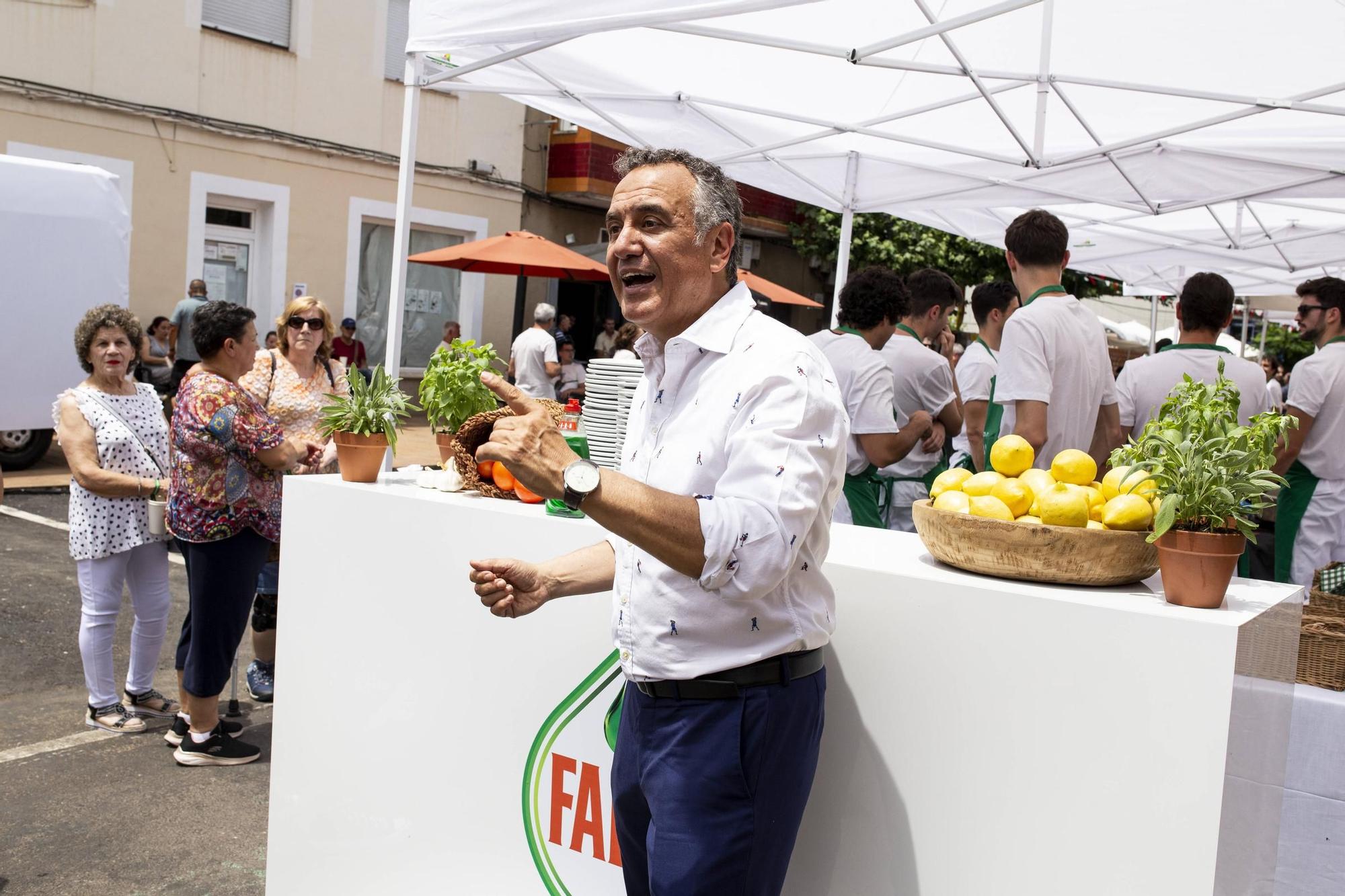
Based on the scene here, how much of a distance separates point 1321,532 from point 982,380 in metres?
1.69

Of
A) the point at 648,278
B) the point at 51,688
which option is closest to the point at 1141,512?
the point at 648,278

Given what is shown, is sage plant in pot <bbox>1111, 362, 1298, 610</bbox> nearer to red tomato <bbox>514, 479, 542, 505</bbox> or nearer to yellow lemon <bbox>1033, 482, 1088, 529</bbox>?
yellow lemon <bbox>1033, 482, 1088, 529</bbox>

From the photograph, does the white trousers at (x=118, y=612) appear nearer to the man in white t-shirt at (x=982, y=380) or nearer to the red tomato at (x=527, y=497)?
the red tomato at (x=527, y=497)

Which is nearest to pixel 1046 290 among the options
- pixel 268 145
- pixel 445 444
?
pixel 445 444

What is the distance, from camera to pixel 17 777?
4.32 m

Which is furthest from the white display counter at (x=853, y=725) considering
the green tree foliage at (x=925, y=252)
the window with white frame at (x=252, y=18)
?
the green tree foliage at (x=925, y=252)

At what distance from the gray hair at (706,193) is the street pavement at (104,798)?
2.71 metres

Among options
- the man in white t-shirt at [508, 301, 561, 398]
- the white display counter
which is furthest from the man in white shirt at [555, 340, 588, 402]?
the white display counter

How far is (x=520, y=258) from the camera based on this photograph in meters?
11.0

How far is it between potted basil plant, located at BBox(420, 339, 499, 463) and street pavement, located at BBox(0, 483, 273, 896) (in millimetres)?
1643

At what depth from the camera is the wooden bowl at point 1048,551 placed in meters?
2.23

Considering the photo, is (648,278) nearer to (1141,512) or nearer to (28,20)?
(1141,512)

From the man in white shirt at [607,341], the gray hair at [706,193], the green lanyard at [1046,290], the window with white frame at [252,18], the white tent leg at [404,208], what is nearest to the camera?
the gray hair at [706,193]

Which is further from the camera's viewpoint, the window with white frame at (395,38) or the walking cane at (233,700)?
the window with white frame at (395,38)
